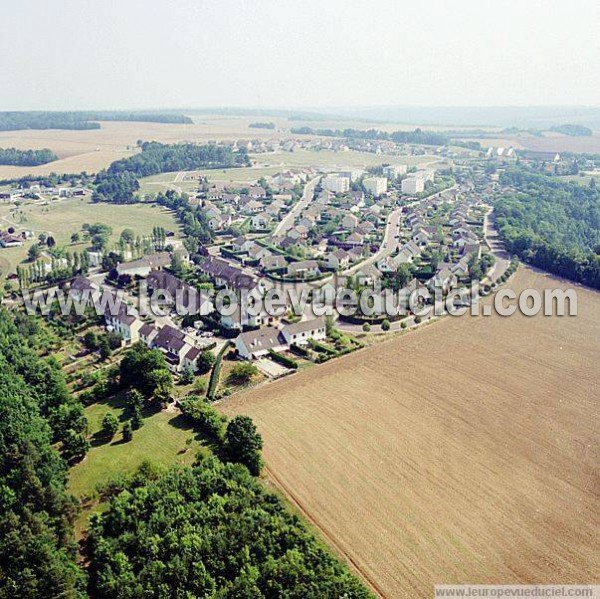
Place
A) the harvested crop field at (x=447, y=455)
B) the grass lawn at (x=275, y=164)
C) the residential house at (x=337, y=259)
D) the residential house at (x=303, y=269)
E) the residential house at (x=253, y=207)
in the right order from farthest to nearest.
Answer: the grass lawn at (x=275, y=164)
the residential house at (x=253, y=207)
the residential house at (x=337, y=259)
the residential house at (x=303, y=269)
the harvested crop field at (x=447, y=455)

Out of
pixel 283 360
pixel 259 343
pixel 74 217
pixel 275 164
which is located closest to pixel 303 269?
pixel 259 343

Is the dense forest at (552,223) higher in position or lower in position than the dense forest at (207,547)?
higher

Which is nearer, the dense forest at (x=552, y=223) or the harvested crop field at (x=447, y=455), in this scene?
the harvested crop field at (x=447, y=455)

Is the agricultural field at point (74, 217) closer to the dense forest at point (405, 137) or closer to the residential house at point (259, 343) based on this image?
the residential house at point (259, 343)

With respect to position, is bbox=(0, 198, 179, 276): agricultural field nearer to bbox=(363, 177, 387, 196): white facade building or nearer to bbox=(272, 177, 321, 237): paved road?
bbox=(272, 177, 321, 237): paved road

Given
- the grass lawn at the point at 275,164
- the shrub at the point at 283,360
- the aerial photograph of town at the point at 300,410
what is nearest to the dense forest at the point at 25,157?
the grass lawn at the point at 275,164

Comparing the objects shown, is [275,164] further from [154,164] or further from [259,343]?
[259,343]
